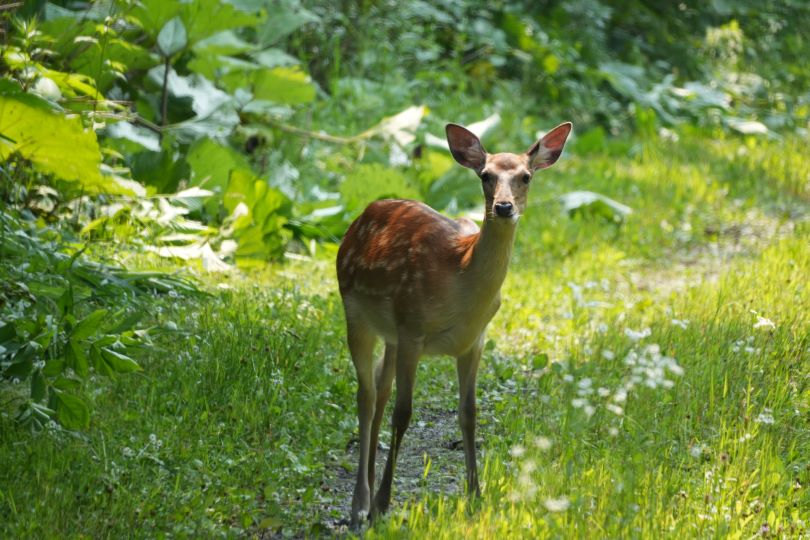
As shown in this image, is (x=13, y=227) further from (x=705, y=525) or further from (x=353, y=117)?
(x=353, y=117)

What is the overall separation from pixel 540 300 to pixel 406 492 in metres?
2.74

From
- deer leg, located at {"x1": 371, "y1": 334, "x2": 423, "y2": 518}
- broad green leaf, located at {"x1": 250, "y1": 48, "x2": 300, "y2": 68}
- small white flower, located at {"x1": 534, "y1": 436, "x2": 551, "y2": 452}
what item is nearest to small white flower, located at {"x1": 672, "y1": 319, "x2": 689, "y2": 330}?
small white flower, located at {"x1": 534, "y1": 436, "x2": 551, "y2": 452}

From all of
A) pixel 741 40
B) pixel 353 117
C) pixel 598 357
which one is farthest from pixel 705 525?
pixel 741 40

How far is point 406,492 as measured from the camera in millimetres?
4629

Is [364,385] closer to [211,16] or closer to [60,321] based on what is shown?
[60,321]

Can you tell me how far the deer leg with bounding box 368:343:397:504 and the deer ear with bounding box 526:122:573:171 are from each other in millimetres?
957

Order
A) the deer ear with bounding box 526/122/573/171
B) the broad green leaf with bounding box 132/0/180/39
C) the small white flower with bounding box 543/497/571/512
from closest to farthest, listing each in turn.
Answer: the small white flower with bounding box 543/497/571/512
the deer ear with bounding box 526/122/573/171
the broad green leaf with bounding box 132/0/180/39

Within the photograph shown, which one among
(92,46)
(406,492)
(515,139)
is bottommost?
(515,139)

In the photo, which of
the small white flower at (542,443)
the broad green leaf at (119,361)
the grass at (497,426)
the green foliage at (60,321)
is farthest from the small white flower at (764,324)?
the broad green leaf at (119,361)

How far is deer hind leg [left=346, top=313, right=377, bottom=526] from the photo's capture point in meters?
4.50

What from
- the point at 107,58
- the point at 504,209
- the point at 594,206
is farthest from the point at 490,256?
the point at 594,206

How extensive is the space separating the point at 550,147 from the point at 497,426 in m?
1.36

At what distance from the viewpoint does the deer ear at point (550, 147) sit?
447cm

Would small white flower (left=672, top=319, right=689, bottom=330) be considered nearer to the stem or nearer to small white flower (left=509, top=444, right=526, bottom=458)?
small white flower (left=509, top=444, right=526, bottom=458)
